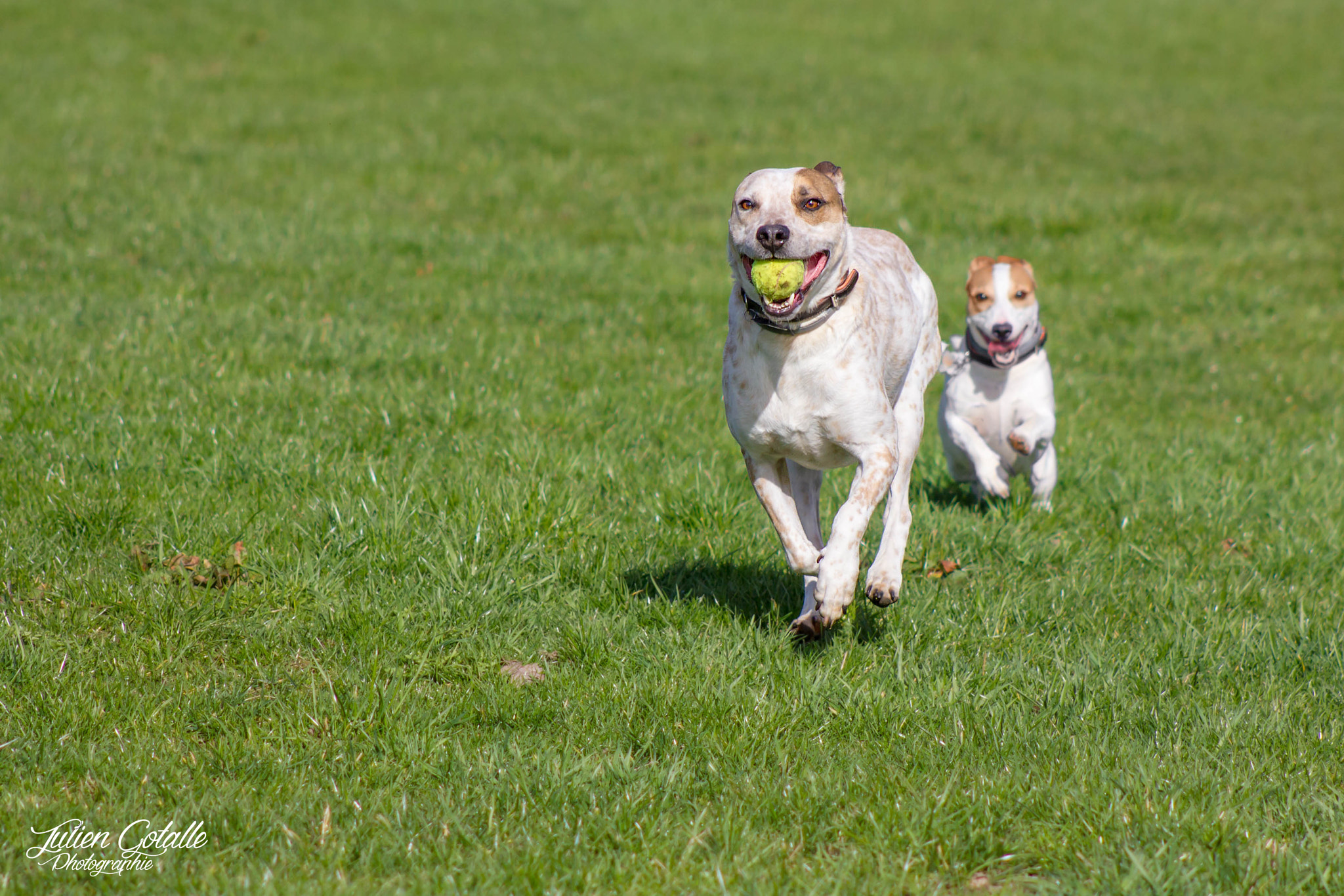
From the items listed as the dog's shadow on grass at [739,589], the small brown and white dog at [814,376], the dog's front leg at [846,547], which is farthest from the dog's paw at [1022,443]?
the dog's front leg at [846,547]

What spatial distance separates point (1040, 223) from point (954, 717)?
10.1 meters

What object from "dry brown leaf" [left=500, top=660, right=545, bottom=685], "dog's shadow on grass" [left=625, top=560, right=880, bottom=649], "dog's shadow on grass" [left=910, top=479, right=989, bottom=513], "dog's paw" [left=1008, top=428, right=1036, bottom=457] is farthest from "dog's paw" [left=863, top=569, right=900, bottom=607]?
"dog's paw" [left=1008, top=428, right=1036, bottom=457]

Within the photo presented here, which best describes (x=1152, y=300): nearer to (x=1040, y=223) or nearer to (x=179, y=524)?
(x=1040, y=223)

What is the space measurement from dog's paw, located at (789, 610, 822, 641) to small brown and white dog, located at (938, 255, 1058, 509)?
225 cm

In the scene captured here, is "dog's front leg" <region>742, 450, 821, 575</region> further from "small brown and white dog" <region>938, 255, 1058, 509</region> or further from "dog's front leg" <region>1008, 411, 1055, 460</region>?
"dog's front leg" <region>1008, 411, 1055, 460</region>

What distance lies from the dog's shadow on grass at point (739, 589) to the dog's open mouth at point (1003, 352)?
213cm

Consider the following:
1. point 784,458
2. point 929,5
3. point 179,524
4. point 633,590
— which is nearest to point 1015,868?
point 784,458

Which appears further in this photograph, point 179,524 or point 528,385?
point 528,385

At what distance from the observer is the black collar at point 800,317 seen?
4008 mm

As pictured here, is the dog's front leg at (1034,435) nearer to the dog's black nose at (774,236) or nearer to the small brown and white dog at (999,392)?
the small brown and white dog at (999,392)

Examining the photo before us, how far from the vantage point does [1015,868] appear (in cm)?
341

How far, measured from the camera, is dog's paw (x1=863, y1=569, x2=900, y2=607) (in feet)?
13.9

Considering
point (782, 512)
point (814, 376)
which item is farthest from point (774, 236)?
point (782, 512)

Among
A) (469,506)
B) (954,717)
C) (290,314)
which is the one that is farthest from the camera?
(290,314)
